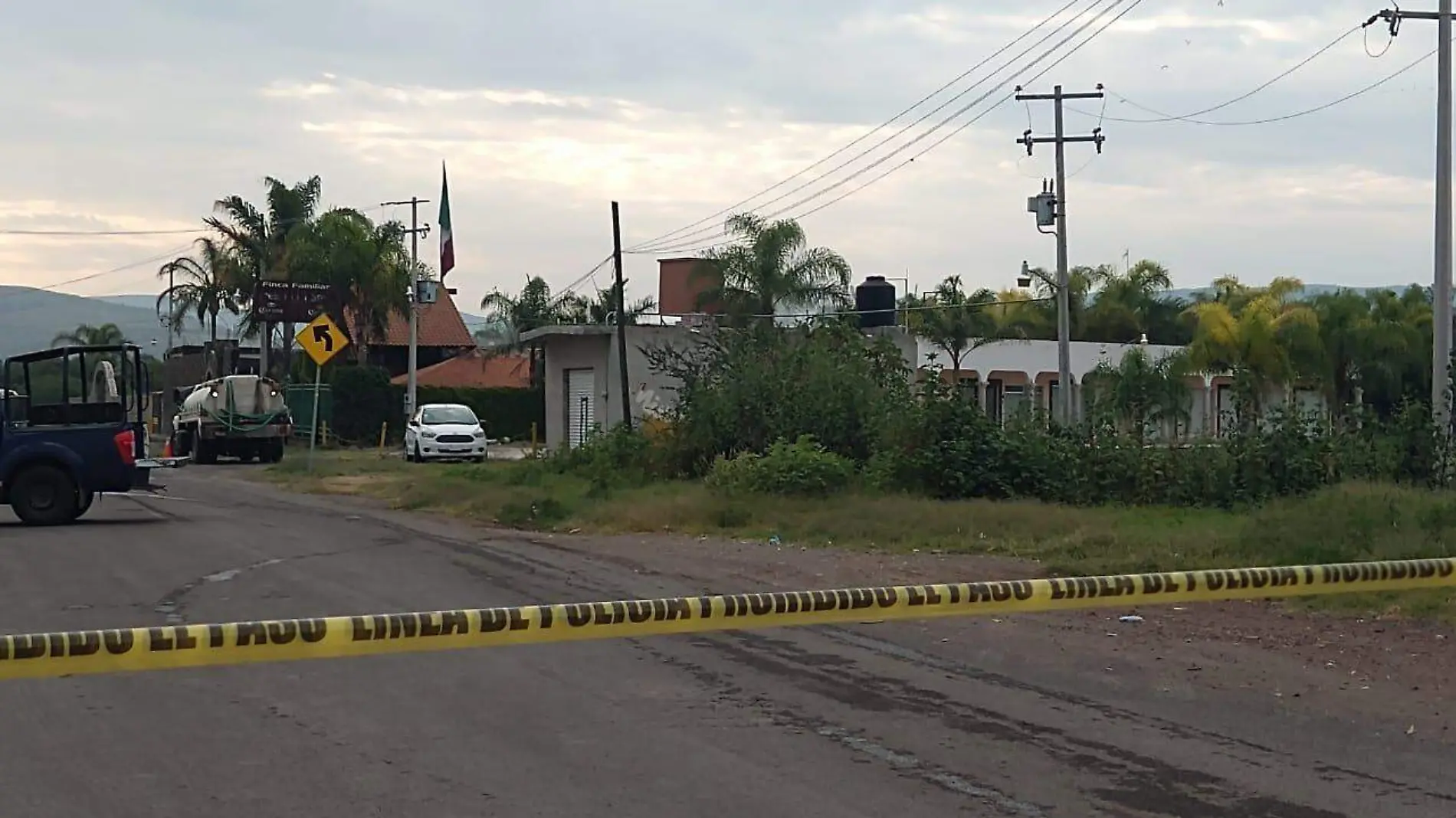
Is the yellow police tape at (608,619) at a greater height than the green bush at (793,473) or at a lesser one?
greater

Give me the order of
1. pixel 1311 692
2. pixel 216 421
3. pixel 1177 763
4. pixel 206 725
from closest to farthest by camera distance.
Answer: pixel 1177 763 < pixel 206 725 < pixel 1311 692 < pixel 216 421

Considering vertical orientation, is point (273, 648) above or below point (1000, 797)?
above

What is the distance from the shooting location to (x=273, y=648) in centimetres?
618

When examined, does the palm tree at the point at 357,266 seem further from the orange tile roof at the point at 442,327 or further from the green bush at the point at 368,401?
the orange tile roof at the point at 442,327

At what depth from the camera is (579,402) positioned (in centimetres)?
4809

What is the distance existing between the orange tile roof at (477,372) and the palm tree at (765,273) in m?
18.2

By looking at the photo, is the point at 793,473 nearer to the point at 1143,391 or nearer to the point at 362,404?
the point at 1143,391

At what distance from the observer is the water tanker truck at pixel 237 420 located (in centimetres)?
4303

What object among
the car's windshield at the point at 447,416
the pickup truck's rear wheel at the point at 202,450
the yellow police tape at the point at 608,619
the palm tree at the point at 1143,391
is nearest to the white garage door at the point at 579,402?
the car's windshield at the point at 447,416

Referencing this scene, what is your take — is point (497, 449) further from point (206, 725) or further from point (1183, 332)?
point (206, 725)

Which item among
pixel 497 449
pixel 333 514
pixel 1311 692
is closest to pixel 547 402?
pixel 497 449

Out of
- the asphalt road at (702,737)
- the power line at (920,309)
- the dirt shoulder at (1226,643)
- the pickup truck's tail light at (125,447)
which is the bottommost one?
the dirt shoulder at (1226,643)

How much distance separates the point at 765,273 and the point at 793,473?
1415 inches

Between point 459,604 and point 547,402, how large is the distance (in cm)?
3628
